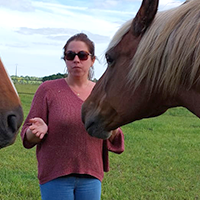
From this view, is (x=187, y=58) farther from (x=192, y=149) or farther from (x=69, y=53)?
(x=192, y=149)

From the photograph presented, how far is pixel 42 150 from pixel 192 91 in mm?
1309

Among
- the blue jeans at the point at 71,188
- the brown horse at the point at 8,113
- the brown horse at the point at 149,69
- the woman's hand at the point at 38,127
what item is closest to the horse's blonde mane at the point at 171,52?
the brown horse at the point at 149,69

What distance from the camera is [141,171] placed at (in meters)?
6.05

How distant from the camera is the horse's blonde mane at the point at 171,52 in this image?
1.76 meters

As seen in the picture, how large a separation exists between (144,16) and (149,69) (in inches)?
12.3

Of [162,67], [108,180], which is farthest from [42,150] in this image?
[108,180]

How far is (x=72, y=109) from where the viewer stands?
2.60m

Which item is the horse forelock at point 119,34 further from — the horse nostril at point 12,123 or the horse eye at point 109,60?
the horse nostril at point 12,123

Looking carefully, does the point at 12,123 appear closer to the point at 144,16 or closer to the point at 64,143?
the point at 64,143

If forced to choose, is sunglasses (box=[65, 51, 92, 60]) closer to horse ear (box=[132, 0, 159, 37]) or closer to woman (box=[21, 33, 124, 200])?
woman (box=[21, 33, 124, 200])

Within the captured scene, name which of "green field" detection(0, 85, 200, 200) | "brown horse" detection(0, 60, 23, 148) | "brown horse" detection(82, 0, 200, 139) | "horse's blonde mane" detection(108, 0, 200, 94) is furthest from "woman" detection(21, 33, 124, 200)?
"green field" detection(0, 85, 200, 200)

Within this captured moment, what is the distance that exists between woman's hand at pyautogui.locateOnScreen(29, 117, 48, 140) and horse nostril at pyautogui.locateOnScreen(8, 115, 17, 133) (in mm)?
508

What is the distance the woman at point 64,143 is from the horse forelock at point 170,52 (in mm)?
790

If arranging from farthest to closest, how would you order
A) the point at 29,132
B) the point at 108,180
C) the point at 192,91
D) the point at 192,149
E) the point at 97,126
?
the point at 192,149, the point at 108,180, the point at 29,132, the point at 97,126, the point at 192,91
